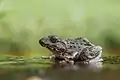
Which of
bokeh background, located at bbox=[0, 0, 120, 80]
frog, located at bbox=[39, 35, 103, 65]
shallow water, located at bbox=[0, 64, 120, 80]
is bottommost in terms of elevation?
shallow water, located at bbox=[0, 64, 120, 80]

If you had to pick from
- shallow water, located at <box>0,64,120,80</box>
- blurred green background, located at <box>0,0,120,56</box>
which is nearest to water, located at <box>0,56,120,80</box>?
shallow water, located at <box>0,64,120,80</box>

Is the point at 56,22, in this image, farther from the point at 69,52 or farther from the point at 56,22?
the point at 69,52

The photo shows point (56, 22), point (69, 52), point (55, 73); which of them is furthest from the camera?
point (56, 22)

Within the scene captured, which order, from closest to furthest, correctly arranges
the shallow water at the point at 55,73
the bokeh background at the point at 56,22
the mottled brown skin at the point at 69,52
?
the shallow water at the point at 55,73 → the mottled brown skin at the point at 69,52 → the bokeh background at the point at 56,22

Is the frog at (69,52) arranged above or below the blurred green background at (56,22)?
below

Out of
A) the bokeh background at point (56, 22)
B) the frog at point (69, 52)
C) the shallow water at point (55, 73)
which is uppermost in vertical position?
the bokeh background at point (56, 22)

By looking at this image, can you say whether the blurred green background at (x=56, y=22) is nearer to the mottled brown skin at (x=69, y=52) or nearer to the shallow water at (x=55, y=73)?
the mottled brown skin at (x=69, y=52)

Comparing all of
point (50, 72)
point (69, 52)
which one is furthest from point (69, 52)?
point (50, 72)

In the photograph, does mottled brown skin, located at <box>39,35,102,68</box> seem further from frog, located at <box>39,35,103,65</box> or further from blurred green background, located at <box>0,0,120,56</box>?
blurred green background, located at <box>0,0,120,56</box>

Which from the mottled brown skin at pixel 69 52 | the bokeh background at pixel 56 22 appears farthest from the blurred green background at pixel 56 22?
the mottled brown skin at pixel 69 52

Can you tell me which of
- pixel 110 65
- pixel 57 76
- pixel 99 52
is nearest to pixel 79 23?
pixel 99 52
